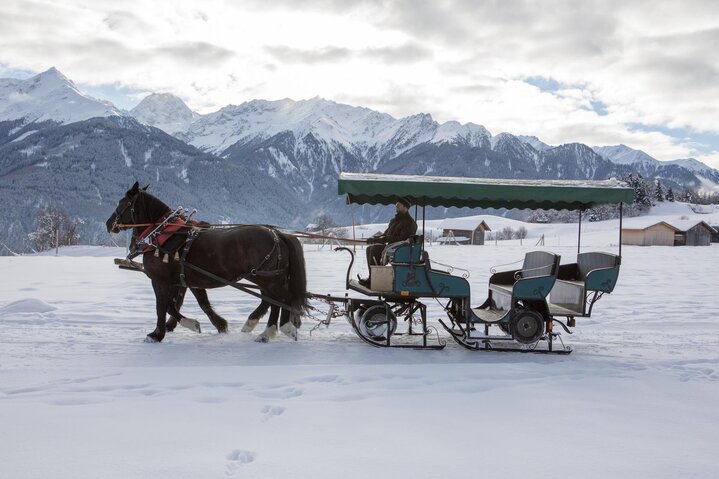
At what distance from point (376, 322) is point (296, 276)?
1326 millimetres

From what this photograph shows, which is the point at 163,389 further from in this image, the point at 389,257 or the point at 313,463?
the point at 389,257

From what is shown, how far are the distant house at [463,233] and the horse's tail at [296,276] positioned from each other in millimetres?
47110

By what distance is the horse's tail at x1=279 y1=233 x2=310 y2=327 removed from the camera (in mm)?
7848

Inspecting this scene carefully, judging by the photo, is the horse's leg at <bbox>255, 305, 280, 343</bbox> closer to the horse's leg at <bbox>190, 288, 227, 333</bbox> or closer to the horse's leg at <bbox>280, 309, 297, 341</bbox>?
the horse's leg at <bbox>280, 309, 297, 341</bbox>

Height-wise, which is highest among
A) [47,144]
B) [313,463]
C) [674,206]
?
[47,144]

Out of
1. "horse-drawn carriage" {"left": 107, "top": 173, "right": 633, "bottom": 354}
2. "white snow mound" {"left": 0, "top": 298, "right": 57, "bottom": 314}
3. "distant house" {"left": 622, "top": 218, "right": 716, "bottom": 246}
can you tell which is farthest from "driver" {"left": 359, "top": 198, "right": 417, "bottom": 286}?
"distant house" {"left": 622, "top": 218, "right": 716, "bottom": 246}

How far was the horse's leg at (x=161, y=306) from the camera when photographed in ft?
24.8

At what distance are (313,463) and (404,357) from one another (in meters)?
3.29

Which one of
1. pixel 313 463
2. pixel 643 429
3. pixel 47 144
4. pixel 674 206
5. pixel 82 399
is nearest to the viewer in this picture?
pixel 313 463

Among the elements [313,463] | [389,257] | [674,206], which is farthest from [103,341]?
[674,206]

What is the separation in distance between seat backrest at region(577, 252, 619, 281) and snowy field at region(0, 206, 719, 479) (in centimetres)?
110

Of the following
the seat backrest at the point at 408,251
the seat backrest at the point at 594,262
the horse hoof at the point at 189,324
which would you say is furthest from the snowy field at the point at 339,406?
the seat backrest at the point at 408,251

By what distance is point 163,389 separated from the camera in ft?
17.4

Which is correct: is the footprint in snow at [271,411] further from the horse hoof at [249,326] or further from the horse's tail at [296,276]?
the horse hoof at [249,326]
